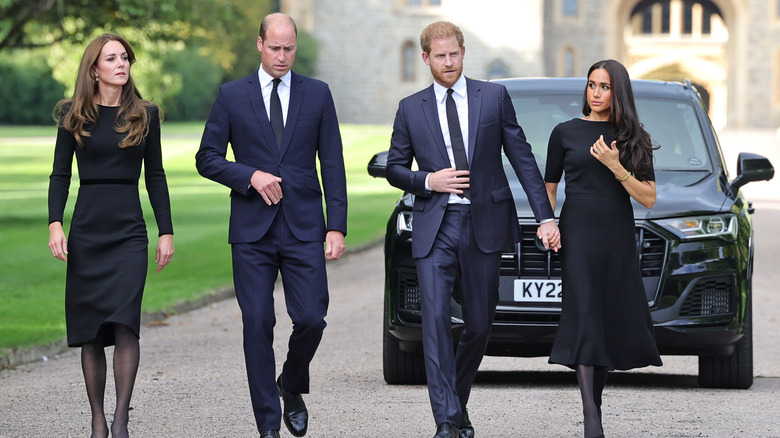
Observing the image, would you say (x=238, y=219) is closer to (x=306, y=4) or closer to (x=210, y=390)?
(x=210, y=390)

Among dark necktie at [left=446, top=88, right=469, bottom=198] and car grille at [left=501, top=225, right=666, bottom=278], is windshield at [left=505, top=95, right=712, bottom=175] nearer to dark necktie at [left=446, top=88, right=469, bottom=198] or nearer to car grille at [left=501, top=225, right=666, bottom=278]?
car grille at [left=501, top=225, right=666, bottom=278]

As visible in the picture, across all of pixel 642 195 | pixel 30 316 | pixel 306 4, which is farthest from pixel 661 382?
pixel 306 4

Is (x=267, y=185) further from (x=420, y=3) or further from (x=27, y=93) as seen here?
(x=27, y=93)

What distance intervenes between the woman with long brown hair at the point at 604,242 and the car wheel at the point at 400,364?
69.7 inches

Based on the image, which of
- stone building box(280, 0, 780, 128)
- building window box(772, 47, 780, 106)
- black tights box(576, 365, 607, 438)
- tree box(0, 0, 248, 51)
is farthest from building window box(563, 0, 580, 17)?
black tights box(576, 365, 607, 438)

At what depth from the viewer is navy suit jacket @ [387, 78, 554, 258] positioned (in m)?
6.00

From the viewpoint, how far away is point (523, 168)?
6.07 metres

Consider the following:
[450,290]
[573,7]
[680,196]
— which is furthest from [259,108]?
[573,7]

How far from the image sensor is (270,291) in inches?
234

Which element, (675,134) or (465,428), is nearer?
(465,428)

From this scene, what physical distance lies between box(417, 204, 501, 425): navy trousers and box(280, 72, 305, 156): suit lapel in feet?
2.52

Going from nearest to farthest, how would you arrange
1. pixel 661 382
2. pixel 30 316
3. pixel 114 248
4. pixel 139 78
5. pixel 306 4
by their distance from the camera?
pixel 114 248
pixel 661 382
pixel 30 316
pixel 139 78
pixel 306 4

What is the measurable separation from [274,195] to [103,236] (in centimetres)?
73

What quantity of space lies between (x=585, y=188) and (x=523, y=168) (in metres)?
0.30
